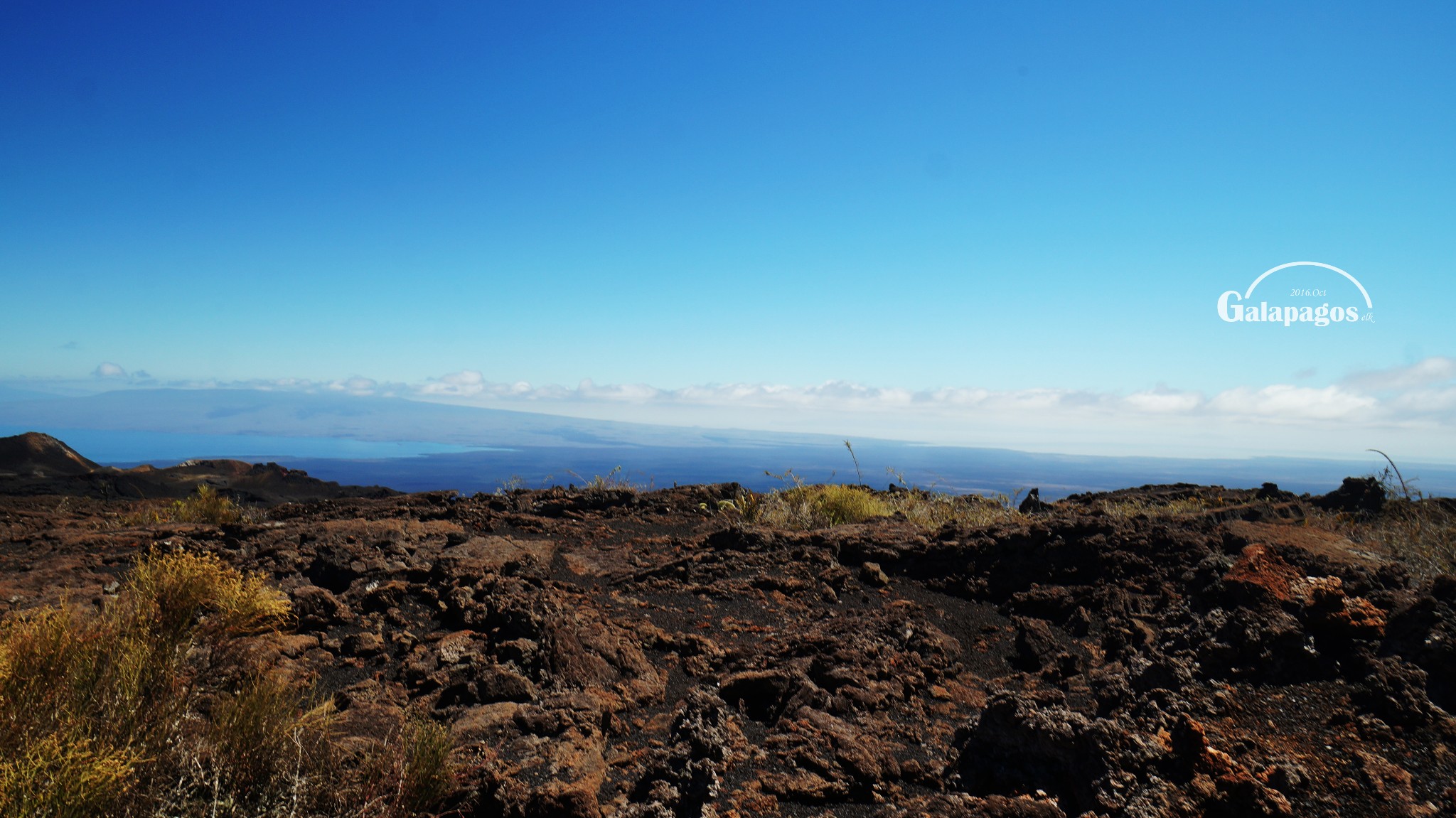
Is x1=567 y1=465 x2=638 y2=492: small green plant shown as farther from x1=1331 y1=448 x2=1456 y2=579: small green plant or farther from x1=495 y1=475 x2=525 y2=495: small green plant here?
x1=1331 y1=448 x2=1456 y2=579: small green plant

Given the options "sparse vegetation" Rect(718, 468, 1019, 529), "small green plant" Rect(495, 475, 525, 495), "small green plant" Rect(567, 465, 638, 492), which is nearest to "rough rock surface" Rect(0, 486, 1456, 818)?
"sparse vegetation" Rect(718, 468, 1019, 529)

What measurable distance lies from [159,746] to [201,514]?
30.8 ft

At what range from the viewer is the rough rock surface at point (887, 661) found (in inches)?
111

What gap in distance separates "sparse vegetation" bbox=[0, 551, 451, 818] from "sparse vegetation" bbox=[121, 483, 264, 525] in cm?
734

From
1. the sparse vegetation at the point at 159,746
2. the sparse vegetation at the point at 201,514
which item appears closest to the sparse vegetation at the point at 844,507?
the sparse vegetation at the point at 159,746

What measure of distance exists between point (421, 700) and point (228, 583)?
4.61 ft

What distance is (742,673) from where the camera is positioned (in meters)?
3.99

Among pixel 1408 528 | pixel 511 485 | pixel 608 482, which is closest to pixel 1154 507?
pixel 1408 528

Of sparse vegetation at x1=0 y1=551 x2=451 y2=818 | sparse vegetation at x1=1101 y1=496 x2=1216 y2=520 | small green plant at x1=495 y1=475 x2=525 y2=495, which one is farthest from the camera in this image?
small green plant at x1=495 y1=475 x2=525 y2=495

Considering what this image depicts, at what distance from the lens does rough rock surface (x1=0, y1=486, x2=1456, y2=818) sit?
2.82 metres

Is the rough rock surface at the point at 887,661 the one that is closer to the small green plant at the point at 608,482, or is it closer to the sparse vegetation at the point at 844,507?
the sparse vegetation at the point at 844,507

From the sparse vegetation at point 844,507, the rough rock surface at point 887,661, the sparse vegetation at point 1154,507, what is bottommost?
the rough rock surface at point 887,661

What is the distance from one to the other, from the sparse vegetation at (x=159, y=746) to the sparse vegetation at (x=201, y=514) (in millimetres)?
7336

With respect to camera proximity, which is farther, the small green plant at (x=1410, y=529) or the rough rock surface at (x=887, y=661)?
the small green plant at (x=1410, y=529)
